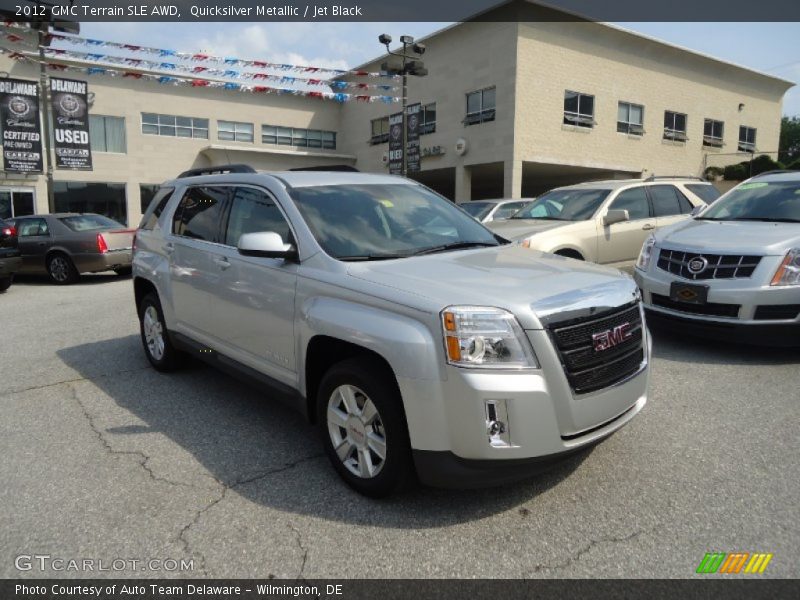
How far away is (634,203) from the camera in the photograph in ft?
28.6

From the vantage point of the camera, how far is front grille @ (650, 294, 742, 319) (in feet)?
17.6

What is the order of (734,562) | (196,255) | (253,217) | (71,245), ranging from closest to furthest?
(734,562)
(253,217)
(196,255)
(71,245)

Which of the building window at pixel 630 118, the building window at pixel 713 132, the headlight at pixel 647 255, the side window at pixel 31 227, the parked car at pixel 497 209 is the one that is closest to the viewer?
the headlight at pixel 647 255

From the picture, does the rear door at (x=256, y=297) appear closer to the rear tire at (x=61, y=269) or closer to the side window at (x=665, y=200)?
the side window at (x=665, y=200)

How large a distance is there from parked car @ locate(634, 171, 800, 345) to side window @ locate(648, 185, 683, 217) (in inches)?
90.7

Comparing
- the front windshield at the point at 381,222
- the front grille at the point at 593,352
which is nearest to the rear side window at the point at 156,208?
the front windshield at the point at 381,222

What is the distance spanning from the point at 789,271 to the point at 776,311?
395 mm

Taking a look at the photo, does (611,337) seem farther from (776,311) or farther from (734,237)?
(734,237)

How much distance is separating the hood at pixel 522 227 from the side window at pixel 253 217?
3.96 metres

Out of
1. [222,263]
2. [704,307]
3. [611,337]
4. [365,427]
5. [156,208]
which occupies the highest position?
[156,208]

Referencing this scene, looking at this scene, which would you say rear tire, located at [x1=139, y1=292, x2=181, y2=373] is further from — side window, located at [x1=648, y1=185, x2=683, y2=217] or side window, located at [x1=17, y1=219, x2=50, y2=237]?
side window, located at [x1=17, y1=219, x2=50, y2=237]

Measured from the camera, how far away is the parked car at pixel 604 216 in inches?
309

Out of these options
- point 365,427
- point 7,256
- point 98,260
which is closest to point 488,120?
point 98,260
